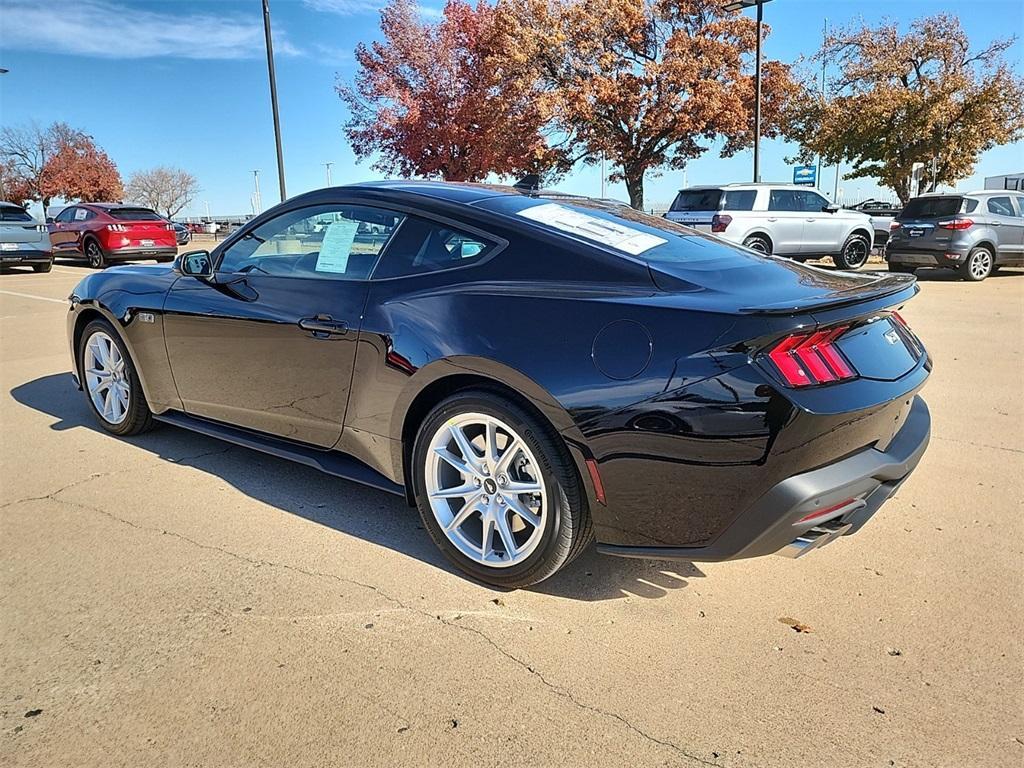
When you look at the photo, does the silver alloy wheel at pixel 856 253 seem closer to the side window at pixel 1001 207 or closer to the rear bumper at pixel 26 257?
the side window at pixel 1001 207

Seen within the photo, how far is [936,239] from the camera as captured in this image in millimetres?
13156

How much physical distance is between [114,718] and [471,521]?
1301mm

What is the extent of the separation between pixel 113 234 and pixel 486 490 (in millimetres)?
17593

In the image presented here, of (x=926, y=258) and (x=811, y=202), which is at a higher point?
(x=811, y=202)

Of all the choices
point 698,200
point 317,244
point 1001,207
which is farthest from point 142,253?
point 1001,207

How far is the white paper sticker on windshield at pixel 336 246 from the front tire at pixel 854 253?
1444 centimetres

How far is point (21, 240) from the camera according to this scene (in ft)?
53.0

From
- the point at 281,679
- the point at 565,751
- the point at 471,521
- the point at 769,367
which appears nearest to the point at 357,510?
the point at 471,521

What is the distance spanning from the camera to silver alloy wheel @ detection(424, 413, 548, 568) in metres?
2.61

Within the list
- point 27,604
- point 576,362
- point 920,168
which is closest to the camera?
point 576,362

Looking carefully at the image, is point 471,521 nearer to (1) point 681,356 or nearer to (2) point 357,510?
(2) point 357,510

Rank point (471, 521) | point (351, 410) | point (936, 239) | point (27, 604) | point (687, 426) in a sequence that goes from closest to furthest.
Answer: point (687, 426)
point (27, 604)
point (471, 521)
point (351, 410)
point (936, 239)

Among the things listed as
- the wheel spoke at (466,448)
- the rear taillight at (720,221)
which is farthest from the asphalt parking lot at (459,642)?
the rear taillight at (720,221)

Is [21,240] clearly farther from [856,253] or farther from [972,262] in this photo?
[972,262]
